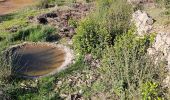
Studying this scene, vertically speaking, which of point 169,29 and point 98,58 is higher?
point 169,29

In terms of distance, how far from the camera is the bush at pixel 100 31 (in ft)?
31.1

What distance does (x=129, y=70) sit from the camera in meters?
7.21

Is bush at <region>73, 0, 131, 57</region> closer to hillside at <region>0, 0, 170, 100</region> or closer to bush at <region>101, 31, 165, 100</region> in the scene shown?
hillside at <region>0, 0, 170, 100</region>

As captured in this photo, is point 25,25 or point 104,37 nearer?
point 104,37

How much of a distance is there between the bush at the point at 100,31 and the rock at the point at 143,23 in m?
0.31

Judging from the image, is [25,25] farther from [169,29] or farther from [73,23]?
[169,29]

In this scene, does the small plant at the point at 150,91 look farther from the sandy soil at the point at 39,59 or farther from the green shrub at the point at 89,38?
the sandy soil at the point at 39,59

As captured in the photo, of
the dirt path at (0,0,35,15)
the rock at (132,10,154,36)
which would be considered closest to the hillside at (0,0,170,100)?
the rock at (132,10,154,36)

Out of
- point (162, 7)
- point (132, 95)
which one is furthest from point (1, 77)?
point (162, 7)

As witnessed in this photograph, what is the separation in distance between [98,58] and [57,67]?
1.12 metres

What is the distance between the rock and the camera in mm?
9124

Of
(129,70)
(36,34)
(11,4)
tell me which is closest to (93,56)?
(129,70)

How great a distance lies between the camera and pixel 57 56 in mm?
10172

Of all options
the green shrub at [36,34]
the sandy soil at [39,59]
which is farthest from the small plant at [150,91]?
the green shrub at [36,34]
